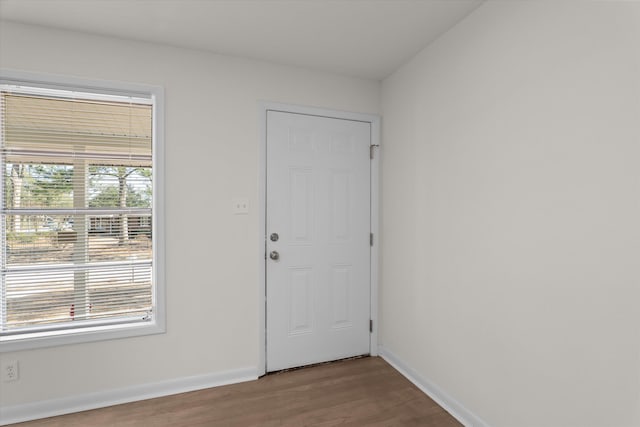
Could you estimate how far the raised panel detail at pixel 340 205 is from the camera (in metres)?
2.75

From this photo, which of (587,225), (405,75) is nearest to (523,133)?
(587,225)

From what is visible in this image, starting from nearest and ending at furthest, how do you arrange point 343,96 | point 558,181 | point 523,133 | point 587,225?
point 587,225, point 558,181, point 523,133, point 343,96

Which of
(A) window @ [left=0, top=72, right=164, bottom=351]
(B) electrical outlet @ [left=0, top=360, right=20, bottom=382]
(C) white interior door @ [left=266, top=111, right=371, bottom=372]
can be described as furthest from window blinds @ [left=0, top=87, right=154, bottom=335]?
(C) white interior door @ [left=266, top=111, right=371, bottom=372]

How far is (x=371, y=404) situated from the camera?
2.17 m

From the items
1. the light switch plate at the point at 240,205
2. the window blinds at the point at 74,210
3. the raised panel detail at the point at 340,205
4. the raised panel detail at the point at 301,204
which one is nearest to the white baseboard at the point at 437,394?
the raised panel detail at the point at 340,205

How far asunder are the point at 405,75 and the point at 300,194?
4.10 feet

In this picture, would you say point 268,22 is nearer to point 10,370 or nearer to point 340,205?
point 340,205

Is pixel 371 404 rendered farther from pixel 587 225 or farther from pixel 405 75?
→ pixel 405 75

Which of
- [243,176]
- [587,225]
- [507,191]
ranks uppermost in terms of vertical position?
[243,176]

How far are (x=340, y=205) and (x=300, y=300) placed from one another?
0.86m

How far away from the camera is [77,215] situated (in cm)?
218

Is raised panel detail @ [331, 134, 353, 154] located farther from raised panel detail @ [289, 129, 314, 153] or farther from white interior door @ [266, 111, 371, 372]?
raised panel detail @ [289, 129, 314, 153]

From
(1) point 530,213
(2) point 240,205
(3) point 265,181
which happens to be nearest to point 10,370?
(2) point 240,205

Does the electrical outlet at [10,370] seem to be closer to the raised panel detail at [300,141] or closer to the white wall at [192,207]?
the white wall at [192,207]
